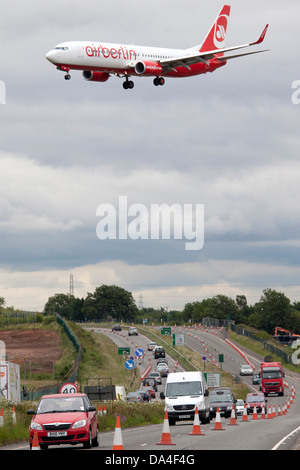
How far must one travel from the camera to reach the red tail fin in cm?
6956

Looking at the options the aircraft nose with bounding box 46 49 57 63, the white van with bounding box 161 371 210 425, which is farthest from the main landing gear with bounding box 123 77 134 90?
the white van with bounding box 161 371 210 425

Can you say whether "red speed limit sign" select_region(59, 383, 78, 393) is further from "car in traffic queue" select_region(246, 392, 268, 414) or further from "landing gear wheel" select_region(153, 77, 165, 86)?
"landing gear wheel" select_region(153, 77, 165, 86)

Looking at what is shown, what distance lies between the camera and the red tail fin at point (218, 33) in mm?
69562

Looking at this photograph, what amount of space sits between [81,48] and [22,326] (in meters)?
82.8

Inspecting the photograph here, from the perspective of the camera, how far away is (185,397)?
3712cm

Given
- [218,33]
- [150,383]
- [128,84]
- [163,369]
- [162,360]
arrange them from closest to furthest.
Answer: [128,84], [218,33], [150,383], [163,369], [162,360]

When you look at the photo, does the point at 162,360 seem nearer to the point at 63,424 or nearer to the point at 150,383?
the point at 150,383

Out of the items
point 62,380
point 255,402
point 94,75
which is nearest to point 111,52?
point 94,75

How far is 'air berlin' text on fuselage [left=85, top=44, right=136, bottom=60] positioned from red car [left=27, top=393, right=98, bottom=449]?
29.4m

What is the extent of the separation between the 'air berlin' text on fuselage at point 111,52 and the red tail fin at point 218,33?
17057 mm

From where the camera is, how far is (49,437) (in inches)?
893

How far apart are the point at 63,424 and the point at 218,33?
5327cm
